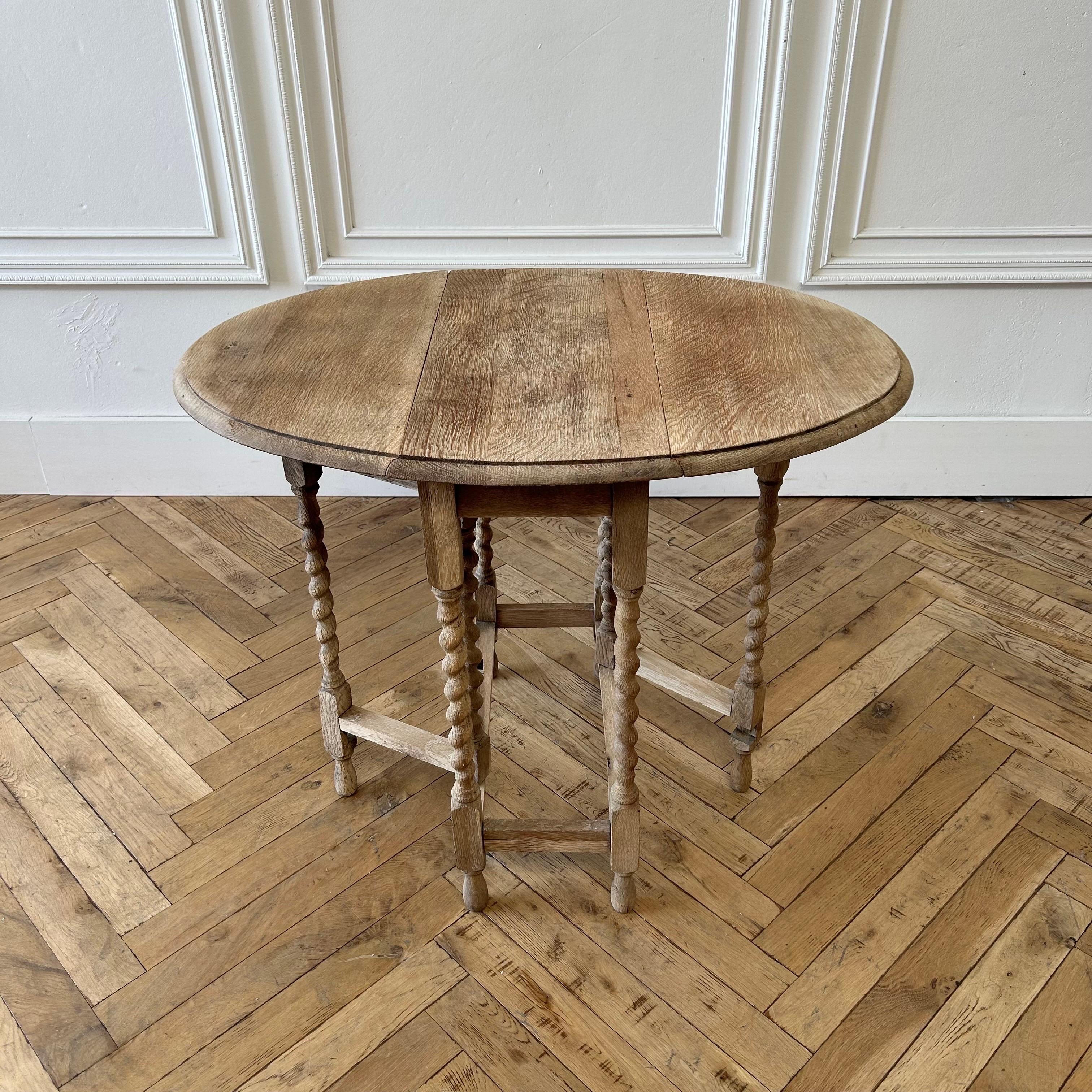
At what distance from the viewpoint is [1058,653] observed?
1.88 metres

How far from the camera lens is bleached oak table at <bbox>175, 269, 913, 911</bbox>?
985 millimetres

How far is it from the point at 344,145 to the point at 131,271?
2.00 ft

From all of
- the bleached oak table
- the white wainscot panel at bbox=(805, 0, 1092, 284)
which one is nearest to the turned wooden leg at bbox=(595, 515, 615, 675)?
the bleached oak table

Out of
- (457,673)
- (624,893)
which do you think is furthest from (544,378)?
(624,893)

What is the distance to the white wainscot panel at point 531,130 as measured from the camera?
1982mm

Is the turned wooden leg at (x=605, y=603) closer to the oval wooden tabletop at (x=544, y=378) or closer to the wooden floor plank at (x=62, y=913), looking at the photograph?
the oval wooden tabletop at (x=544, y=378)

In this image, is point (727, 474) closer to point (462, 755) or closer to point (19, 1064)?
point (462, 755)

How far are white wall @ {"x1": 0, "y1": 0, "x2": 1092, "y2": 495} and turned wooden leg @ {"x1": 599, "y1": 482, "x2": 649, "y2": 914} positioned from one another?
127 cm

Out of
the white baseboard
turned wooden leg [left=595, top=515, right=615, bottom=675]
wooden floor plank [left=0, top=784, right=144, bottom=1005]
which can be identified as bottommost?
wooden floor plank [left=0, top=784, right=144, bottom=1005]

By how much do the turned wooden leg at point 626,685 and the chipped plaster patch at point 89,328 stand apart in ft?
5.49

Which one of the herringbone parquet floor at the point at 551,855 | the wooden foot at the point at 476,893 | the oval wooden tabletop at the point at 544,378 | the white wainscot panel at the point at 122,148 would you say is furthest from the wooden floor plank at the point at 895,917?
the white wainscot panel at the point at 122,148

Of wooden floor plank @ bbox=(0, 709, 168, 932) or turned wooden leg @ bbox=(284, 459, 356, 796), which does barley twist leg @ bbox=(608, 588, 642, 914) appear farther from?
wooden floor plank @ bbox=(0, 709, 168, 932)

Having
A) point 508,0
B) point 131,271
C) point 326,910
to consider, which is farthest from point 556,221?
point 326,910

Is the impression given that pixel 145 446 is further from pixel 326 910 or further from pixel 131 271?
pixel 326 910
